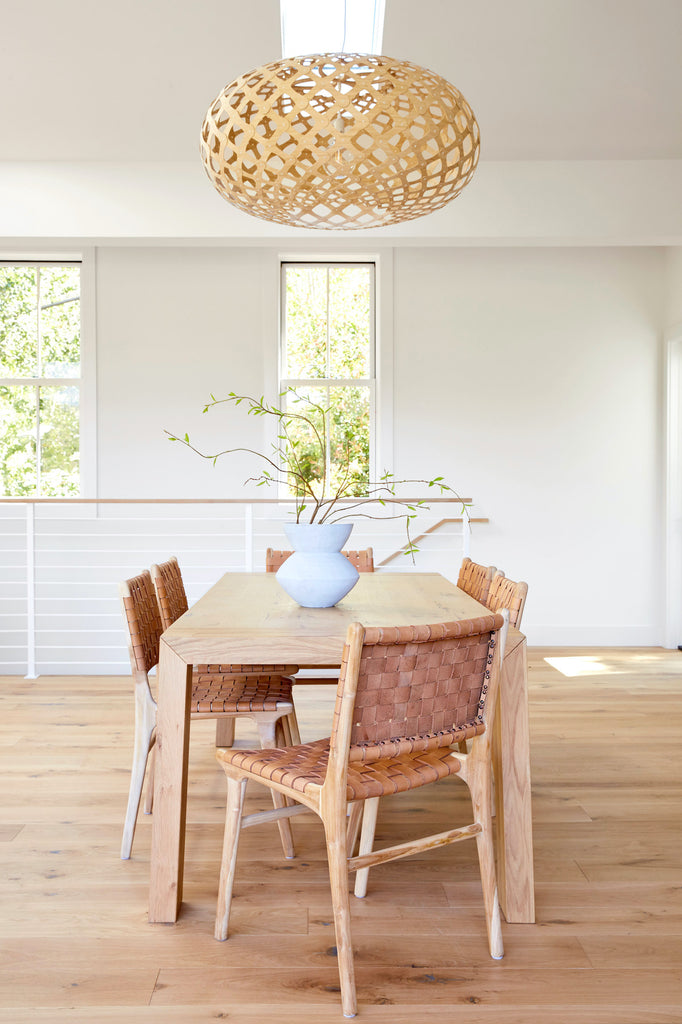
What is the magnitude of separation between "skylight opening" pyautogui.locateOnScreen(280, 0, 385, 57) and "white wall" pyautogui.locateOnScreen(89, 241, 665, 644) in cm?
328

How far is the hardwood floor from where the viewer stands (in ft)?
5.34

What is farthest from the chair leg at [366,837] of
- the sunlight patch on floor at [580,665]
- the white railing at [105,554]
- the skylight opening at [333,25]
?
the white railing at [105,554]

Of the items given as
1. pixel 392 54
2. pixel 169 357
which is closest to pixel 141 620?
pixel 392 54

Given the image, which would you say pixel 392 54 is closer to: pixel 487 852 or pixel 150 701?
pixel 150 701

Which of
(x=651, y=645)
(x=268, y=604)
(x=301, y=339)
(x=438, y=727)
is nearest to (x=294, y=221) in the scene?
(x=268, y=604)

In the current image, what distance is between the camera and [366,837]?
2.03 metres

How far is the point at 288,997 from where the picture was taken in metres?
1.64

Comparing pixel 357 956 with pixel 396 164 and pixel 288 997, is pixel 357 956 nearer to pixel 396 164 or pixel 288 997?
pixel 288 997

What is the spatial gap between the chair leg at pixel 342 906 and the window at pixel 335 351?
3.90 meters

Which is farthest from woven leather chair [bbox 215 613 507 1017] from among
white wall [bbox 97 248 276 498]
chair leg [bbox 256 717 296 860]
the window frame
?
the window frame

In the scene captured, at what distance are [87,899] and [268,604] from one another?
34.8 inches

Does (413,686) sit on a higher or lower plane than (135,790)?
higher

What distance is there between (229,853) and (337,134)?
5.47 feet

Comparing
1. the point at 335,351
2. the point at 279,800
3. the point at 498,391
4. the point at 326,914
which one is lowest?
the point at 326,914
